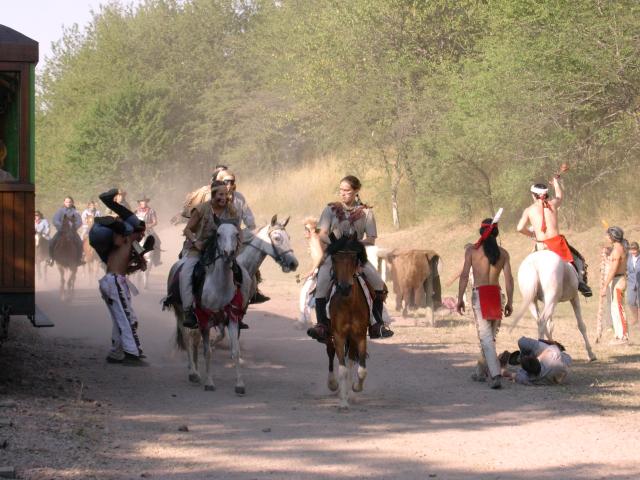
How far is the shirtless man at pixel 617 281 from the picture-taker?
19391 mm

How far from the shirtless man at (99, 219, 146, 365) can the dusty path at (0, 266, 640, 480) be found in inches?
13.1

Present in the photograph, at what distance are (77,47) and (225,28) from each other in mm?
10583

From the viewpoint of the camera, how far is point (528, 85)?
31.9 metres

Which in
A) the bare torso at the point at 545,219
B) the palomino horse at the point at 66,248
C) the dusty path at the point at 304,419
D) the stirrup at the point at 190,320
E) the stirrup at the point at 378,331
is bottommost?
the dusty path at the point at 304,419

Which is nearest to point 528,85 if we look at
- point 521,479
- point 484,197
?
Answer: point 484,197

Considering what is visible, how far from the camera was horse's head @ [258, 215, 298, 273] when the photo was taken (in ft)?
50.8

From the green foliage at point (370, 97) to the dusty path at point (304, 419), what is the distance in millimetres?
15234

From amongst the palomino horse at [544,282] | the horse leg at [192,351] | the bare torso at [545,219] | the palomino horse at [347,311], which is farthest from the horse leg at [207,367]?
the bare torso at [545,219]

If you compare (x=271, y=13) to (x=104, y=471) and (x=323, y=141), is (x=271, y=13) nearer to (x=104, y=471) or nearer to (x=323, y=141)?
(x=323, y=141)

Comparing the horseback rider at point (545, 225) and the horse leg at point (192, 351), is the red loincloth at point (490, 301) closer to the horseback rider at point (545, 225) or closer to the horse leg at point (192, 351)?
the horseback rider at point (545, 225)

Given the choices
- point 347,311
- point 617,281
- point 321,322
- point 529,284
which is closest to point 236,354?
point 321,322

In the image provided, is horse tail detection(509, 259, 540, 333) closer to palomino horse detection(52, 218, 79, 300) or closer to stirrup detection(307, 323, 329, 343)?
stirrup detection(307, 323, 329, 343)

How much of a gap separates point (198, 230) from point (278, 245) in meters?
1.84

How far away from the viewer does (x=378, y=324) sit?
498 inches
